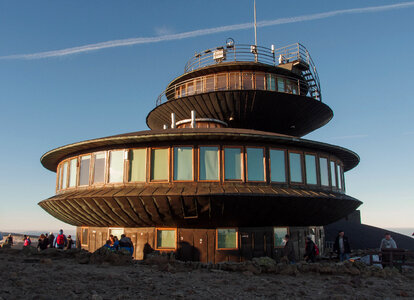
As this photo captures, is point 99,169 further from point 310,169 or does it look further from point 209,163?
point 310,169

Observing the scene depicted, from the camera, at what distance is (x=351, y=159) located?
2262 centimetres

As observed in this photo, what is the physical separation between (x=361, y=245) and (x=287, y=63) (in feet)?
58.5

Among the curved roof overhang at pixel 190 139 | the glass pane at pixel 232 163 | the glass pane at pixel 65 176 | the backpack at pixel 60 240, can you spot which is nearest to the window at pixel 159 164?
the curved roof overhang at pixel 190 139

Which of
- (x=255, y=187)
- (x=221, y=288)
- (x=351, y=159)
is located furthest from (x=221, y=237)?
(x=351, y=159)

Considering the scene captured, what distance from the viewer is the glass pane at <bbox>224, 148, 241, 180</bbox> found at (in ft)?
57.0

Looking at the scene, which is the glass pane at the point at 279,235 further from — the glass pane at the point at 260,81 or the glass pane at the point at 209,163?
the glass pane at the point at 260,81

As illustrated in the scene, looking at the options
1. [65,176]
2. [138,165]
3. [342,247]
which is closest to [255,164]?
[342,247]

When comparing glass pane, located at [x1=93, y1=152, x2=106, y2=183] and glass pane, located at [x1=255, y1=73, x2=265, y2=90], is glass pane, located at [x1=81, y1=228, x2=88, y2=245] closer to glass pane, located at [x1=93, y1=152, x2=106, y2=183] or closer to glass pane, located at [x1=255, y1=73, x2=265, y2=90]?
glass pane, located at [x1=93, y1=152, x2=106, y2=183]

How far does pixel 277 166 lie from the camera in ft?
59.6

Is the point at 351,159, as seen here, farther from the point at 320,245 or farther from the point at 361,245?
the point at 361,245

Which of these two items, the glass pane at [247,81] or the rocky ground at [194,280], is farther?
the glass pane at [247,81]

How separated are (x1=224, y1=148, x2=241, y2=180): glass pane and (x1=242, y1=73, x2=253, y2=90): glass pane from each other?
1002 centimetres

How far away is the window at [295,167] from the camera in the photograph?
1842 cm

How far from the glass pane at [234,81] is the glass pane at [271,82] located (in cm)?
223
